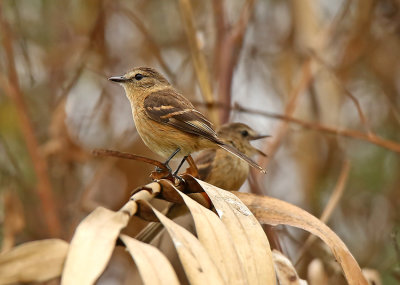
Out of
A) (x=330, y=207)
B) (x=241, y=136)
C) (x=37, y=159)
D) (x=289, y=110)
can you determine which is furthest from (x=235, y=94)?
(x=330, y=207)

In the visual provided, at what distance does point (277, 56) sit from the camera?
5.91m

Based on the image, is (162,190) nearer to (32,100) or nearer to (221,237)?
(221,237)

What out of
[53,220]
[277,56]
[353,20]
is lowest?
[53,220]

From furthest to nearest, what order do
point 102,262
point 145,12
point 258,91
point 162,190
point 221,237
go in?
point 145,12 < point 258,91 < point 162,190 < point 221,237 < point 102,262

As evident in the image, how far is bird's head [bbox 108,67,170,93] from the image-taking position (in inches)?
178

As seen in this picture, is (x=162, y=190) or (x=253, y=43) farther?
(x=253, y=43)

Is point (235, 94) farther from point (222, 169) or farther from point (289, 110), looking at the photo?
point (222, 169)

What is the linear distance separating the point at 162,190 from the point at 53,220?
7.28 feet

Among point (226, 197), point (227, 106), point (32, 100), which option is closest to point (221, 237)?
point (226, 197)

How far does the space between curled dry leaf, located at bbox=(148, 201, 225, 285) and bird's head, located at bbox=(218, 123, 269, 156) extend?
129 inches

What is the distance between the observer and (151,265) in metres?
1.59

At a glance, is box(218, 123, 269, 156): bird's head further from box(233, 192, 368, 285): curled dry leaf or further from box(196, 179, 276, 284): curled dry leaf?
box(196, 179, 276, 284): curled dry leaf

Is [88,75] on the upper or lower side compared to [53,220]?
upper

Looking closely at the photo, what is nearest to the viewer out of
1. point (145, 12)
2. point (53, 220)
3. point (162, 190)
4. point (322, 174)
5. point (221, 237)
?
point (221, 237)
